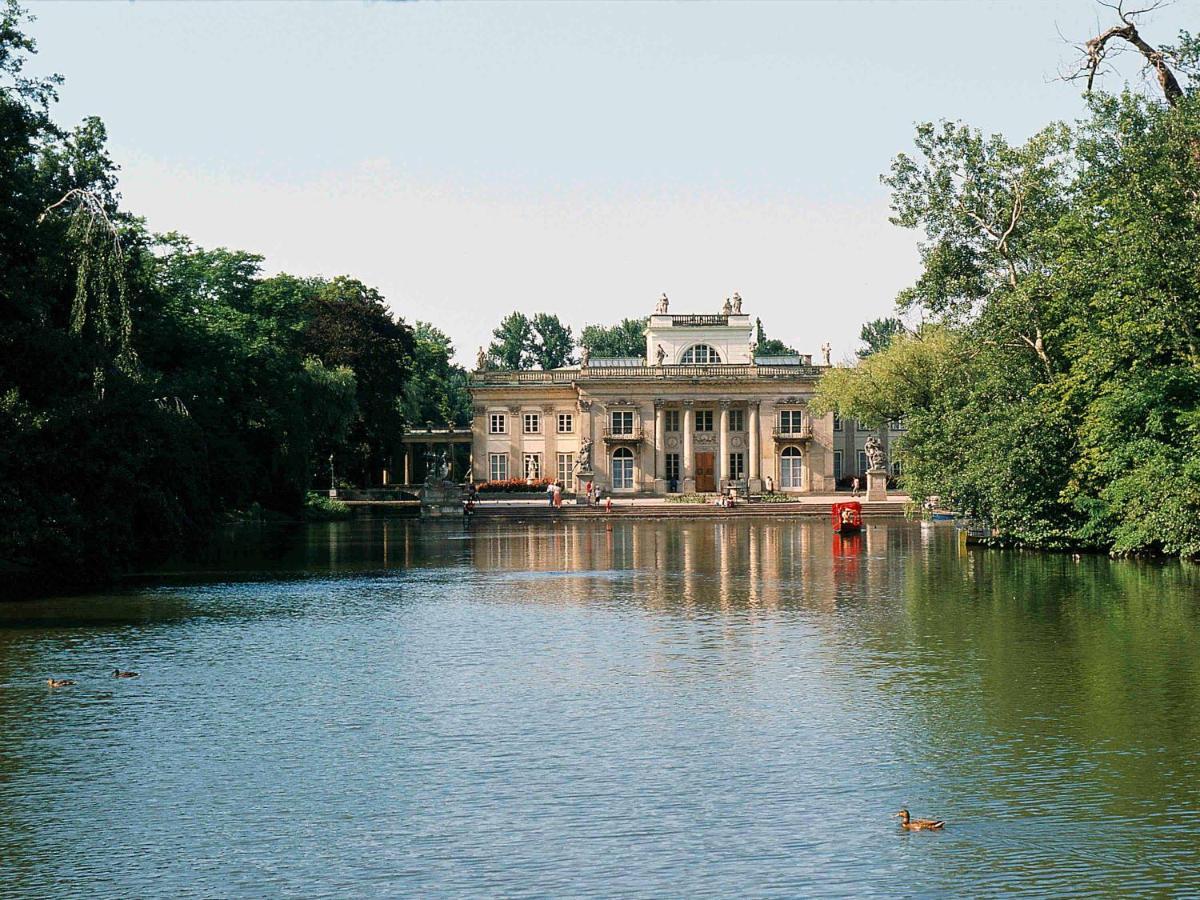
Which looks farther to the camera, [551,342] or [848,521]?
[551,342]

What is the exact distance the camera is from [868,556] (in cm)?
3828

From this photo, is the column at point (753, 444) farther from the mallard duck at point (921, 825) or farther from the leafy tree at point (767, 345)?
the mallard duck at point (921, 825)

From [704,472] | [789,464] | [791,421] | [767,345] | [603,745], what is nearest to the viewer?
[603,745]

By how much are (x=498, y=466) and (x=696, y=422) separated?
12.8 m

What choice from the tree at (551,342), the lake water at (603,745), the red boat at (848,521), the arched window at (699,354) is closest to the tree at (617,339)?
the tree at (551,342)

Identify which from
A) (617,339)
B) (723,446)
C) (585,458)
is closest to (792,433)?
(723,446)

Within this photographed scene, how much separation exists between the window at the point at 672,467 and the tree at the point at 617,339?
148 ft

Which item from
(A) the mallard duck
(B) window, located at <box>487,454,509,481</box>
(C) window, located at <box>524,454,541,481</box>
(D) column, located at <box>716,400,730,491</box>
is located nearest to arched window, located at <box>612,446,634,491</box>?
(C) window, located at <box>524,454,541,481</box>

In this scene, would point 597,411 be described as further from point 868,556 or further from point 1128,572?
point 1128,572

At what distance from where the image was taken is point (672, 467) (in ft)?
285

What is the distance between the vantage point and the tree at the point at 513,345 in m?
138

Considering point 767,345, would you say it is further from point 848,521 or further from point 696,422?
point 848,521

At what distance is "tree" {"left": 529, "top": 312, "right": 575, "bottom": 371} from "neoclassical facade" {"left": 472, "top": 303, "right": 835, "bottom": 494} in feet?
164

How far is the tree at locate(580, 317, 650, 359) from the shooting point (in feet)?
438
